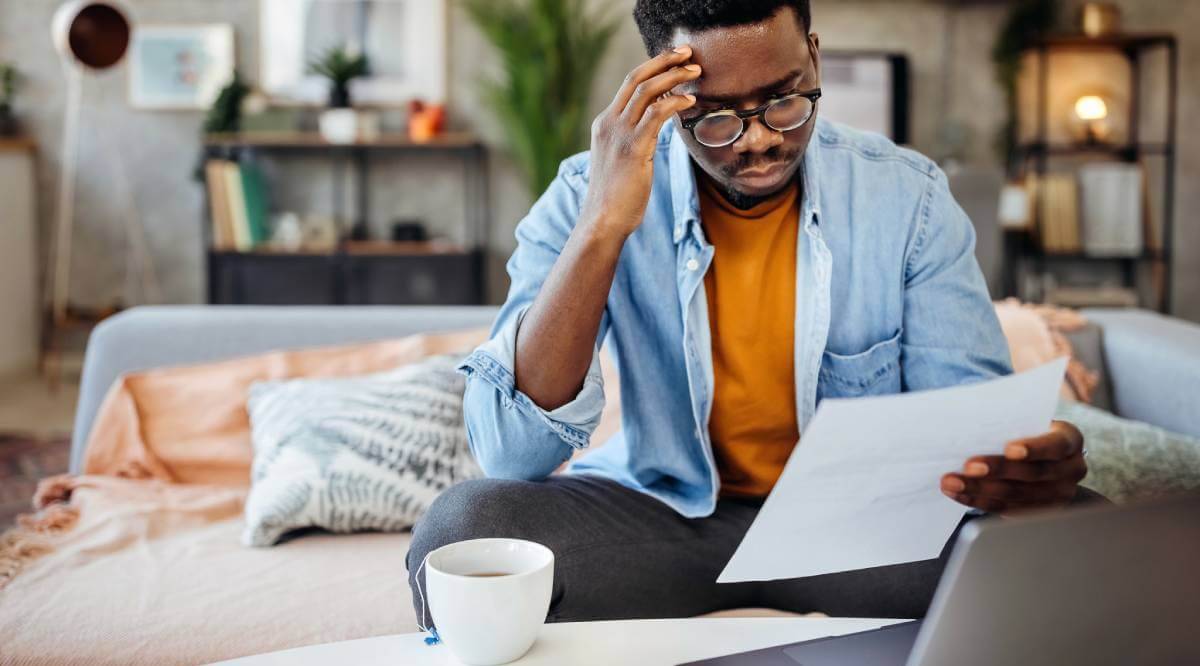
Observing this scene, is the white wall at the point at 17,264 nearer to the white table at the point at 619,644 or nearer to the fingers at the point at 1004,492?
the white table at the point at 619,644

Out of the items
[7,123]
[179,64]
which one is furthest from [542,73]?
[7,123]

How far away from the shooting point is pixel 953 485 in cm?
81

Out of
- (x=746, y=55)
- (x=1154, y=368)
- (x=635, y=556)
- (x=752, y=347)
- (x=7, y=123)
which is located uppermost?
(x=7, y=123)

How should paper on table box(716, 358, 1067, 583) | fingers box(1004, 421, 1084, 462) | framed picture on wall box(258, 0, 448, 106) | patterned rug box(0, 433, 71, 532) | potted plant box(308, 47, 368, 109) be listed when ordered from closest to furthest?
paper on table box(716, 358, 1067, 583), fingers box(1004, 421, 1084, 462), patterned rug box(0, 433, 71, 532), potted plant box(308, 47, 368, 109), framed picture on wall box(258, 0, 448, 106)

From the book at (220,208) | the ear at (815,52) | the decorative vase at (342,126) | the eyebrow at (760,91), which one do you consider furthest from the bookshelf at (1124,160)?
the eyebrow at (760,91)

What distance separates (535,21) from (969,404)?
4.26 metres

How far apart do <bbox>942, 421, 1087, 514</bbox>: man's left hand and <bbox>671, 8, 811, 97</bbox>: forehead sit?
434 millimetres

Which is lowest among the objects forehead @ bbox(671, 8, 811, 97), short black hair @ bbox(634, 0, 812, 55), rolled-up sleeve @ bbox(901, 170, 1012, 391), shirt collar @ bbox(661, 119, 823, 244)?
rolled-up sleeve @ bbox(901, 170, 1012, 391)

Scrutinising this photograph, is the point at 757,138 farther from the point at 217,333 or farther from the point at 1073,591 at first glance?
the point at 217,333

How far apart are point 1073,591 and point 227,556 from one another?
1.24m

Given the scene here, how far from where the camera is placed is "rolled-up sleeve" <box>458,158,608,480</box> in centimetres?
112

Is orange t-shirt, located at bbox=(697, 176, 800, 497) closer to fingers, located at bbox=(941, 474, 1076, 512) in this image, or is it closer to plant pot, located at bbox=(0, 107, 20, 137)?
fingers, located at bbox=(941, 474, 1076, 512)

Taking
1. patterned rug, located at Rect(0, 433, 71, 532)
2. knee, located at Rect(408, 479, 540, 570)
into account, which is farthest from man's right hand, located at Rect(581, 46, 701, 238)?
patterned rug, located at Rect(0, 433, 71, 532)

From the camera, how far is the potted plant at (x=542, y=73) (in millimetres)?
4688
